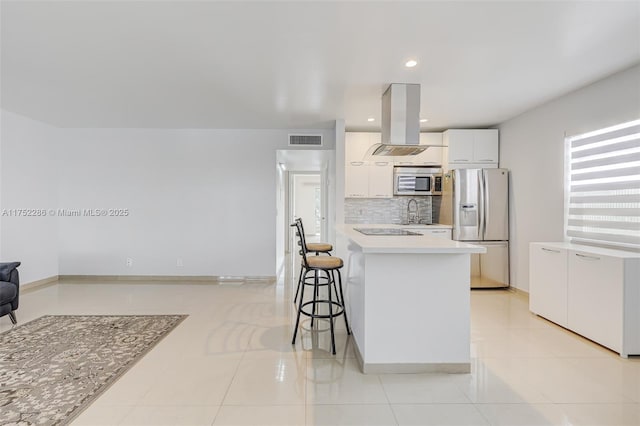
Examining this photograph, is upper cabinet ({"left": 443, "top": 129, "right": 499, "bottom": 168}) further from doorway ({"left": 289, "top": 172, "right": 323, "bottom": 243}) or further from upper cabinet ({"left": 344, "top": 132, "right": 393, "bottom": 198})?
doorway ({"left": 289, "top": 172, "right": 323, "bottom": 243})

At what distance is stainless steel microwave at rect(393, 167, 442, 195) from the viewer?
533 cm

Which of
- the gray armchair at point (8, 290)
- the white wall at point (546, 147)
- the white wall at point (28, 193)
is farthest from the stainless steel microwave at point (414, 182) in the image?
the white wall at point (28, 193)

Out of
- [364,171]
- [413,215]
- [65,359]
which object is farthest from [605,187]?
[65,359]

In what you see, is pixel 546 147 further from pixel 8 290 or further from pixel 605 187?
pixel 8 290

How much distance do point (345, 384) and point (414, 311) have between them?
71 centimetres

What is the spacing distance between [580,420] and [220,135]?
5389 mm

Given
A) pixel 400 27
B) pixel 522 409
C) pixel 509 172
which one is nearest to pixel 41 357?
pixel 522 409

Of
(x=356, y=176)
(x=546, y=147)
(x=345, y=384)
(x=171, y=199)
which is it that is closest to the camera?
(x=345, y=384)

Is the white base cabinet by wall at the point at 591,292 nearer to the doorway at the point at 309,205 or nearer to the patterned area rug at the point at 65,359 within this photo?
the patterned area rug at the point at 65,359

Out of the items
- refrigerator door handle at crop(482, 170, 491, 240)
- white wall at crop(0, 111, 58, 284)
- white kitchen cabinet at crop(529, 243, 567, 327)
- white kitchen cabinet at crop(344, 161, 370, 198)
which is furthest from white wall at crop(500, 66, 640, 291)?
white wall at crop(0, 111, 58, 284)

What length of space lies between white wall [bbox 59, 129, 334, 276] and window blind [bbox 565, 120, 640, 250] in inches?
133

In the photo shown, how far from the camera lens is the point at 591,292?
9.69 ft

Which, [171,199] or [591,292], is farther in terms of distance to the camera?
[171,199]

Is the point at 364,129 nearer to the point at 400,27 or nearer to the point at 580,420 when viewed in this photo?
the point at 400,27
